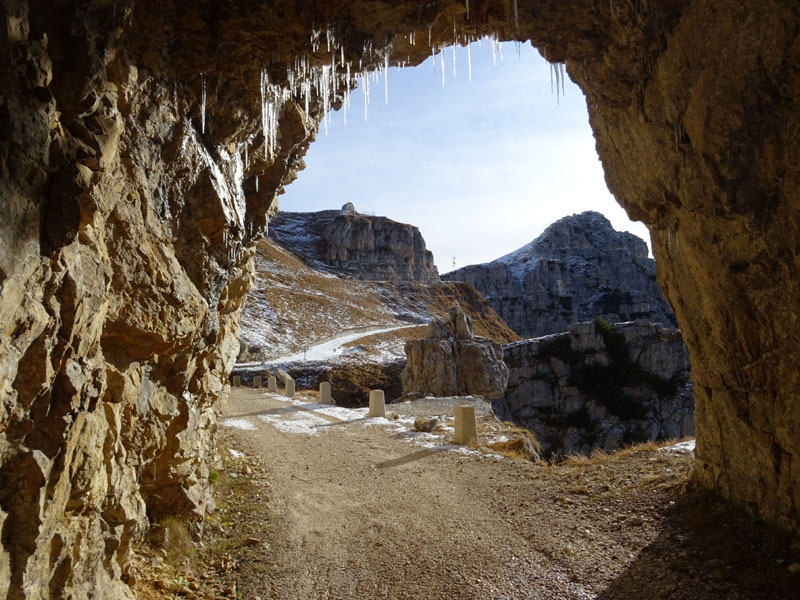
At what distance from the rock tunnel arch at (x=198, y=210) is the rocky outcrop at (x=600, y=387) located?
4102 cm

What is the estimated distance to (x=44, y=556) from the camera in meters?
3.36

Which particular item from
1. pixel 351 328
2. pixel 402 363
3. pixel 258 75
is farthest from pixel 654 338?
pixel 258 75

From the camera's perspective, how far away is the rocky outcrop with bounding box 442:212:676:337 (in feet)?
324

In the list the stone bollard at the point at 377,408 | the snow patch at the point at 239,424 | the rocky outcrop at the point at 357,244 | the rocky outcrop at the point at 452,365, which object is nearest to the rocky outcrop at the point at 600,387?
the rocky outcrop at the point at 452,365

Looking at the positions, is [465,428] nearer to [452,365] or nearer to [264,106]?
[264,106]

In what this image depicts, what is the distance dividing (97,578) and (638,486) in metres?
7.40

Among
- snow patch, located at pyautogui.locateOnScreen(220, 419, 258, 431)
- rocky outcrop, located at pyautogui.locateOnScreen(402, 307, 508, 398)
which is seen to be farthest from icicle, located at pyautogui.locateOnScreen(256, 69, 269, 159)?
A: rocky outcrop, located at pyautogui.locateOnScreen(402, 307, 508, 398)

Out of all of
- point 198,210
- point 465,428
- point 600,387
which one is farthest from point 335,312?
point 198,210

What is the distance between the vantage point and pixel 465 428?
1185 centimetres

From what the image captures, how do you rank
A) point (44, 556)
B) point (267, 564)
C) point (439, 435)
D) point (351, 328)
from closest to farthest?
1. point (44, 556)
2. point (267, 564)
3. point (439, 435)
4. point (351, 328)

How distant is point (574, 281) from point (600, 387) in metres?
59.8

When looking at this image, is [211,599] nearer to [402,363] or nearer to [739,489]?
[739,489]

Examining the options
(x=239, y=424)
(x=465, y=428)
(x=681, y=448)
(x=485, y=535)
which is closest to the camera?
(x=485, y=535)

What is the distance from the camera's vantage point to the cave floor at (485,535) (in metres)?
5.48
